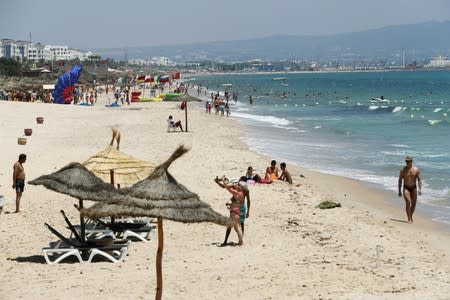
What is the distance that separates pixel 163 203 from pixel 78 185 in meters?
3.40

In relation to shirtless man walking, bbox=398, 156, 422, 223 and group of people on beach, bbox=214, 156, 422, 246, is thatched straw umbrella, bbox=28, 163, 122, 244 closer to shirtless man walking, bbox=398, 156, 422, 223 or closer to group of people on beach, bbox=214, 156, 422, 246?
group of people on beach, bbox=214, 156, 422, 246

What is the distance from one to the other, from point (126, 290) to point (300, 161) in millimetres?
15101

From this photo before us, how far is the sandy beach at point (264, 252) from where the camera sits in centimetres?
875

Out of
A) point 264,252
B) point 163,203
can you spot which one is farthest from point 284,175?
point 163,203

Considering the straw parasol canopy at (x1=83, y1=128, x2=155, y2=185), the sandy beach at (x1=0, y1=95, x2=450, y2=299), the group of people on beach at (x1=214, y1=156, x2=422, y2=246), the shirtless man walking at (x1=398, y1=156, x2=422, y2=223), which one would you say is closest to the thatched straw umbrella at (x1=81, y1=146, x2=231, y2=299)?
the group of people on beach at (x1=214, y1=156, x2=422, y2=246)

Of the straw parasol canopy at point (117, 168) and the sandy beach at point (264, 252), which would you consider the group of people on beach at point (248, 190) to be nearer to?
the sandy beach at point (264, 252)

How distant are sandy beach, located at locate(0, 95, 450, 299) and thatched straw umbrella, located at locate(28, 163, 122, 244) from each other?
3.39ft

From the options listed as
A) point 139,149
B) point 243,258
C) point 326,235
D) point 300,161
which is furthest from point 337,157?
point 243,258

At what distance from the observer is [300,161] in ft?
76.4

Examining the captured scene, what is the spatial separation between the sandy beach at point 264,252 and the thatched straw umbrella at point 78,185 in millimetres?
1033

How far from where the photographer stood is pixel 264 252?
425 inches

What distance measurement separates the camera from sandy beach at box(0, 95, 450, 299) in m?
8.75

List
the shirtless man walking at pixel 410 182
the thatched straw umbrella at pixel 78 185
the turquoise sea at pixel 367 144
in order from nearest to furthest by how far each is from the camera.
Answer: the thatched straw umbrella at pixel 78 185 → the shirtless man walking at pixel 410 182 → the turquoise sea at pixel 367 144

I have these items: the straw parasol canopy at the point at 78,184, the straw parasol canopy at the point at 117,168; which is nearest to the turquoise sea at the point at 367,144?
the straw parasol canopy at the point at 117,168
